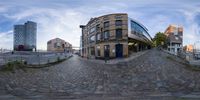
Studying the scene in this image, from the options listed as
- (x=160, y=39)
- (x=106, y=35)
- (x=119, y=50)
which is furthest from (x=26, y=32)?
(x=160, y=39)

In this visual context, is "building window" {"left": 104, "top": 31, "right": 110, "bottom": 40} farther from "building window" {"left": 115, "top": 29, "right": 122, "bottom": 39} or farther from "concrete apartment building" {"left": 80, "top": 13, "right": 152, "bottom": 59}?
"building window" {"left": 115, "top": 29, "right": 122, "bottom": 39}

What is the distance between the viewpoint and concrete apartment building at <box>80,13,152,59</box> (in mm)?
14802

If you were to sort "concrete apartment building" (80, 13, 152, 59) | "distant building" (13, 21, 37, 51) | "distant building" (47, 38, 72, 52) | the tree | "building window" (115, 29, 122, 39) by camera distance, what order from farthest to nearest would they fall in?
1. the tree
2. "distant building" (47, 38, 72, 52)
3. "building window" (115, 29, 122, 39)
4. "concrete apartment building" (80, 13, 152, 59)
5. "distant building" (13, 21, 37, 51)

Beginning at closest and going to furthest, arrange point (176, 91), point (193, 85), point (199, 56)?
point (176, 91) → point (193, 85) → point (199, 56)

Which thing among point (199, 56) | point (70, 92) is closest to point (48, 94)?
point (70, 92)

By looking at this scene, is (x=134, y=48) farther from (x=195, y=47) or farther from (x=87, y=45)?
(x=195, y=47)

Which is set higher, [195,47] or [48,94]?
[195,47]

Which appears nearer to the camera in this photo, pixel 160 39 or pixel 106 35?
pixel 106 35

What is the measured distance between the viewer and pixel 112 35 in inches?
612

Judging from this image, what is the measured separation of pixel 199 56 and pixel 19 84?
3075 cm

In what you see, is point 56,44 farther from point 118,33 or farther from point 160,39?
point 160,39

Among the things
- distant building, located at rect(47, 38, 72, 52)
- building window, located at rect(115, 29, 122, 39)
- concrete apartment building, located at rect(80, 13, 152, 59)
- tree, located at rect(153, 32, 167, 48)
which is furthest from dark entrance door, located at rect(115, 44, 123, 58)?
tree, located at rect(153, 32, 167, 48)

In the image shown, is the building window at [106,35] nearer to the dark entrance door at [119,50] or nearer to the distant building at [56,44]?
the dark entrance door at [119,50]

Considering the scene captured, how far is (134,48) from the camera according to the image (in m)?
16.3
